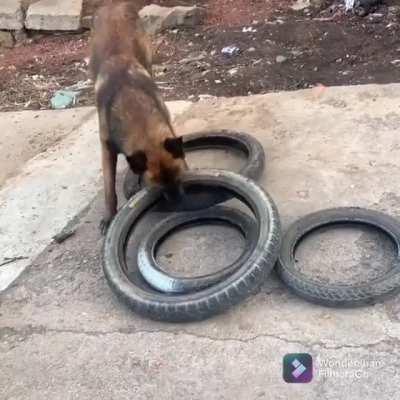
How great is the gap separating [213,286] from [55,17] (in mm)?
5719

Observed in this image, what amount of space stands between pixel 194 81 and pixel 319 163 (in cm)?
225

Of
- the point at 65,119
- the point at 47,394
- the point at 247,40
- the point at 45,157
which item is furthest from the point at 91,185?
the point at 247,40

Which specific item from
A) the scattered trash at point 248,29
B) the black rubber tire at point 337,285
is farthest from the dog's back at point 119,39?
the scattered trash at point 248,29

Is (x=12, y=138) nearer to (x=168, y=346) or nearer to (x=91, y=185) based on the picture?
(x=91, y=185)

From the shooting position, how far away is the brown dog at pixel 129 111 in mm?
4176

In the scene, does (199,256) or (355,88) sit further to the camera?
(355,88)

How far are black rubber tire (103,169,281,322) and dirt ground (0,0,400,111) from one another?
7.33ft

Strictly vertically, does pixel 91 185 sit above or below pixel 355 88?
below

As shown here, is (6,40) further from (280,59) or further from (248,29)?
(280,59)

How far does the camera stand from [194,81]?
6.77m

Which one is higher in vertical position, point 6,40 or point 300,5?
point 300,5

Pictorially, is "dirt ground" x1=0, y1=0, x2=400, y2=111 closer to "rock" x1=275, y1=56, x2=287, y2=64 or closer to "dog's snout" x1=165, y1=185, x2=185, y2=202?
"rock" x1=275, y1=56, x2=287, y2=64

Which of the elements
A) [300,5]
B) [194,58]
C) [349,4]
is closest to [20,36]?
[194,58]

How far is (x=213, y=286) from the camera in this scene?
370cm
